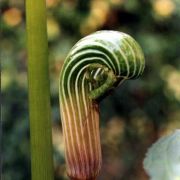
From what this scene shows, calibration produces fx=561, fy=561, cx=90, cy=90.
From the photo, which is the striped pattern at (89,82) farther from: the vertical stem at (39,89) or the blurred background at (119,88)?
the blurred background at (119,88)

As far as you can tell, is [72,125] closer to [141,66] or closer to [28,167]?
[141,66]

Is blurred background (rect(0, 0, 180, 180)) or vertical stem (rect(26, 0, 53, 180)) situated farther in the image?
blurred background (rect(0, 0, 180, 180))

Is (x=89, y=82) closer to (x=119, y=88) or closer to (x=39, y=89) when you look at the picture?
(x=39, y=89)

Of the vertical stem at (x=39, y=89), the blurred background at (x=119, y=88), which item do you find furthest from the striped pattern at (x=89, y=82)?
the blurred background at (x=119, y=88)

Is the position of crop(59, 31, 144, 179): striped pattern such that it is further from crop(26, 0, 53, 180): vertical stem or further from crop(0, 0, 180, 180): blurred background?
crop(0, 0, 180, 180): blurred background

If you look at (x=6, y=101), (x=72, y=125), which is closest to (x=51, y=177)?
(x=72, y=125)

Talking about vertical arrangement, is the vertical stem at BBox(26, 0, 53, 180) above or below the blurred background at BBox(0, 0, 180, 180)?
below

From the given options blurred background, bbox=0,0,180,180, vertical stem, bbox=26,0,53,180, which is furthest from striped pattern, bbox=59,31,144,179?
blurred background, bbox=0,0,180,180
